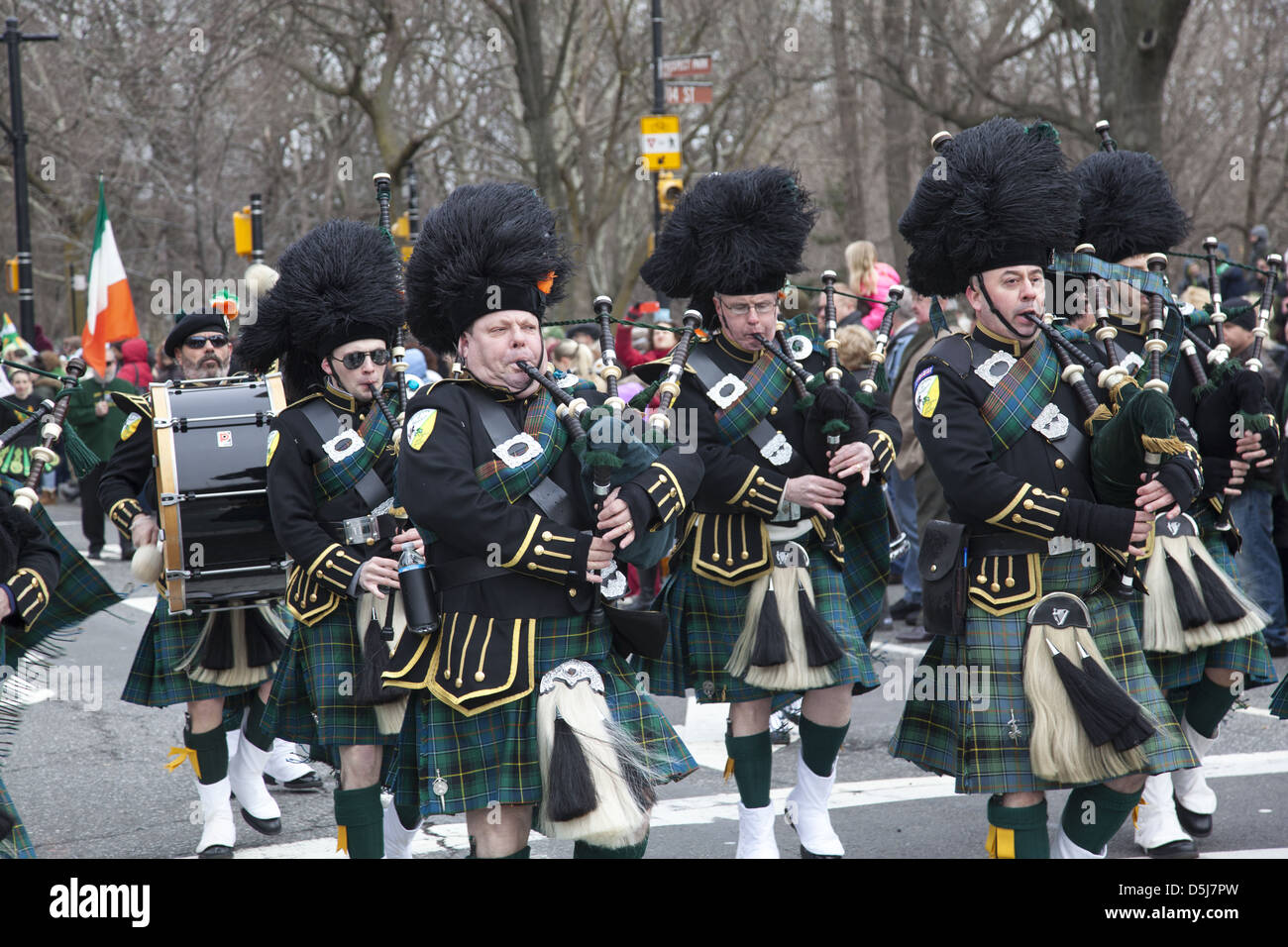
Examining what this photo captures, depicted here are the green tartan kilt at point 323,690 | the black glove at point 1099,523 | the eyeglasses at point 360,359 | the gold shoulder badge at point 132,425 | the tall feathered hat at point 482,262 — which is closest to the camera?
the tall feathered hat at point 482,262

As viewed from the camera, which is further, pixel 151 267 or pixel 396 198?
pixel 151 267

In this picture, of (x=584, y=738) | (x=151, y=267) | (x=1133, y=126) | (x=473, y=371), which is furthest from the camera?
(x=151, y=267)

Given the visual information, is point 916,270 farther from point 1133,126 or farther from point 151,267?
point 151,267

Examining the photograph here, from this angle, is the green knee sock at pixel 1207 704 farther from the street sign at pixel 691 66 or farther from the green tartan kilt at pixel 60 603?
the street sign at pixel 691 66

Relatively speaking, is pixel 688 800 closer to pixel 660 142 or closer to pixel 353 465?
pixel 353 465

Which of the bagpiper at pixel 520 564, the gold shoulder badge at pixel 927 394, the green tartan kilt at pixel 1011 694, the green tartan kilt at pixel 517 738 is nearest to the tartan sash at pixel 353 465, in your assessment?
the bagpiper at pixel 520 564

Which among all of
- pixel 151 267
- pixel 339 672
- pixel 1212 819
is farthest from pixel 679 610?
pixel 151 267

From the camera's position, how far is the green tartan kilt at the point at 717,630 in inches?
195

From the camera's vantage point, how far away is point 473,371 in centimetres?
394

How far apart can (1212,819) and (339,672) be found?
3.08 m

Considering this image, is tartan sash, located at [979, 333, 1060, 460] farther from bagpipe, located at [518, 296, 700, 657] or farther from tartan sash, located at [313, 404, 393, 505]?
tartan sash, located at [313, 404, 393, 505]

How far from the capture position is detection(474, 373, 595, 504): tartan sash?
12.6 ft

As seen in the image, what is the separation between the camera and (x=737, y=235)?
201 inches

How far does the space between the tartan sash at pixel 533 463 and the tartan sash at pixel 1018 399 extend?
1.19 metres
